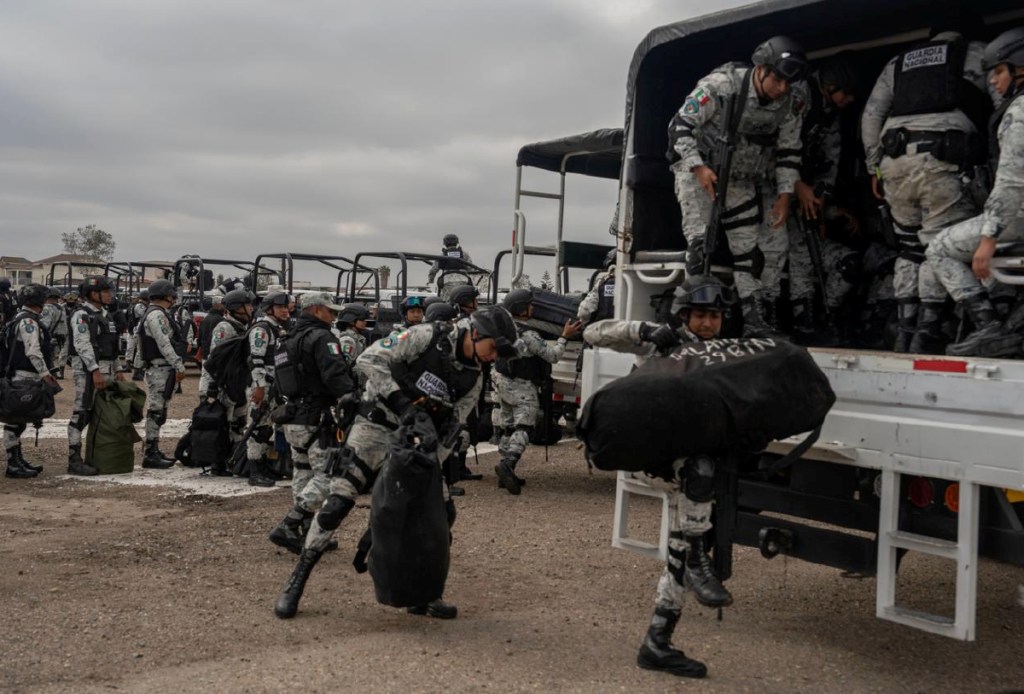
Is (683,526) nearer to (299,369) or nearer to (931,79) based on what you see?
(931,79)

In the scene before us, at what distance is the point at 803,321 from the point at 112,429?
20.4ft

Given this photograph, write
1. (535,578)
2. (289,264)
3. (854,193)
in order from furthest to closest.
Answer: (289,264) → (854,193) → (535,578)

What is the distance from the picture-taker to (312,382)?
20.8 feet

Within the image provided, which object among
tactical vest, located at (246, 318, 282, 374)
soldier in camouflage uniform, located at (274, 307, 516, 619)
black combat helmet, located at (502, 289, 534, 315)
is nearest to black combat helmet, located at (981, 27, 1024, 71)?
soldier in camouflage uniform, located at (274, 307, 516, 619)

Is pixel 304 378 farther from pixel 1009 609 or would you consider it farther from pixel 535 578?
pixel 1009 609

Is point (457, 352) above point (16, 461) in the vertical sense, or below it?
above

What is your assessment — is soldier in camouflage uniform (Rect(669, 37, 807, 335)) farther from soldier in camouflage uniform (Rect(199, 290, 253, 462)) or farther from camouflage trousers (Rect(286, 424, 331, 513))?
soldier in camouflage uniform (Rect(199, 290, 253, 462))

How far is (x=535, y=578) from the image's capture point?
5.63m

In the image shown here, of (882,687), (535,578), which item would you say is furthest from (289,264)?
(882,687)

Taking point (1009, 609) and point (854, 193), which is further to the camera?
point (854, 193)

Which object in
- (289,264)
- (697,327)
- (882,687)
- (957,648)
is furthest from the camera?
(289,264)

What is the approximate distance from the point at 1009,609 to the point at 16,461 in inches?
313

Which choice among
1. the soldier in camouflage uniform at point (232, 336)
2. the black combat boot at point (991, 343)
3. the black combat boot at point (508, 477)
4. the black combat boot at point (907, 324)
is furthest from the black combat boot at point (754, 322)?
the soldier in camouflage uniform at point (232, 336)

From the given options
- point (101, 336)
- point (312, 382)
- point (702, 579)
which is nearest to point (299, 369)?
point (312, 382)
